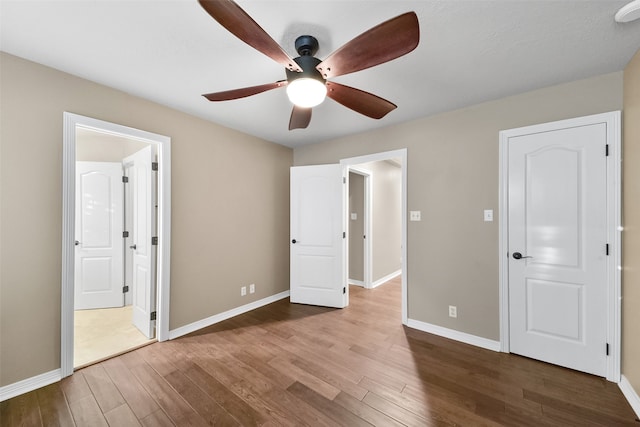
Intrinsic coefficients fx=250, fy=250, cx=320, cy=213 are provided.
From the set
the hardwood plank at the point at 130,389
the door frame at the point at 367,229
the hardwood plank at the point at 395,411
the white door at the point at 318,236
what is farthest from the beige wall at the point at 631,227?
the hardwood plank at the point at 130,389

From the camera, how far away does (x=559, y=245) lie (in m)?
2.11

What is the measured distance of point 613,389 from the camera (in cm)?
182

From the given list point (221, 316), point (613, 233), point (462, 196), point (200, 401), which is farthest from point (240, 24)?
point (221, 316)

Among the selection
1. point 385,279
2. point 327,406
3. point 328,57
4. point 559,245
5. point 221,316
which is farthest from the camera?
point 385,279

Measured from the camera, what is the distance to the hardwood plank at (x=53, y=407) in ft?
5.09

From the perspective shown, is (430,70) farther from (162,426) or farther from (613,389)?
(162,426)

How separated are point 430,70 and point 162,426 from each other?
303 centimetres

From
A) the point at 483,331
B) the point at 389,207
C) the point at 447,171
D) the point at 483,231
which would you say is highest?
the point at 447,171

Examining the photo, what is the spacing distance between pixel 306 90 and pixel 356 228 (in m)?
3.38

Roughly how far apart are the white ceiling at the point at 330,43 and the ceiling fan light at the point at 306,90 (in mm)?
337

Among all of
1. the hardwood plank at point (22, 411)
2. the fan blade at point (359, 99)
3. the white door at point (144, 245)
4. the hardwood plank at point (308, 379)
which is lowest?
the hardwood plank at point (308, 379)

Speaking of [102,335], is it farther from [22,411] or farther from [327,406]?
[327,406]

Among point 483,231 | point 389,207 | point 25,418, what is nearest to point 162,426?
point 25,418

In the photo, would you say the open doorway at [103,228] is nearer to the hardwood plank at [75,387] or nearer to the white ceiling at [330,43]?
the hardwood plank at [75,387]
